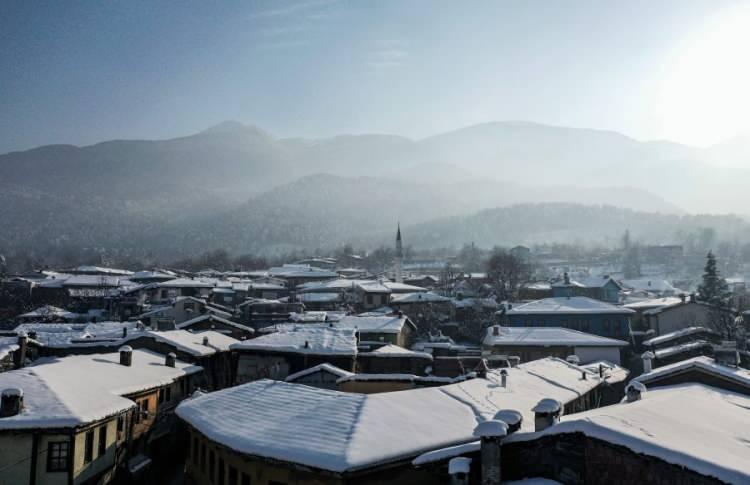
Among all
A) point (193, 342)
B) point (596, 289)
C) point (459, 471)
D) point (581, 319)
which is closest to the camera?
point (459, 471)

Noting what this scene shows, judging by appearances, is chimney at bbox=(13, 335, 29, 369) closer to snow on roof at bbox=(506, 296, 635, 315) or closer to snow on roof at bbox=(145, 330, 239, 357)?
snow on roof at bbox=(145, 330, 239, 357)

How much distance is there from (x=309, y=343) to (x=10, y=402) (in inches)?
692

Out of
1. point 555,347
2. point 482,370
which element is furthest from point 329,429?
point 555,347

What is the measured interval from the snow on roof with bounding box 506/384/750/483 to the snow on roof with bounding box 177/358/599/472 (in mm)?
2719

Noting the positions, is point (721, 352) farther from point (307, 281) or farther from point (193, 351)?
point (307, 281)

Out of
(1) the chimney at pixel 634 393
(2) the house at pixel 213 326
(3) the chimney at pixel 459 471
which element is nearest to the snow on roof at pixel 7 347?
(2) the house at pixel 213 326

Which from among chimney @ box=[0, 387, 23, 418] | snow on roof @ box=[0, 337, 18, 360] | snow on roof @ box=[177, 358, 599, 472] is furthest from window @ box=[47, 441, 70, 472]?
snow on roof @ box=[0, 337, 18, 360]

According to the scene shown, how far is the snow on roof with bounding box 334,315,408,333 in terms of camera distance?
4503 cm

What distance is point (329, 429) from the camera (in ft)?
45.5

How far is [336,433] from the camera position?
1357 centimetres

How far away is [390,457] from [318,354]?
67.5 ft

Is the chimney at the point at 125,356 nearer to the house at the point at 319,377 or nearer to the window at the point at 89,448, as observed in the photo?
the house at the point at 319,377

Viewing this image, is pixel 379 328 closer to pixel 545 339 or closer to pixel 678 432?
pixel 545 339

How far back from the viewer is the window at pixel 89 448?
19453 mm
